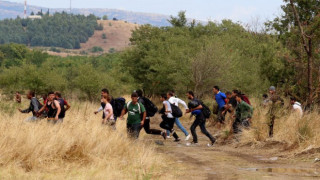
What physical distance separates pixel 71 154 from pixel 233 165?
3.36 meters

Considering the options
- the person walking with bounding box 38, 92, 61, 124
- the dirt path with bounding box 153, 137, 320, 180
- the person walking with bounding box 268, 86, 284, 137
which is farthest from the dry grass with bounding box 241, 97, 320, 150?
the person walking with bounding box 38, 92, 61, 124

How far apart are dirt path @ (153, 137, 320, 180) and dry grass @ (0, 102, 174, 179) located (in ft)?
2.40

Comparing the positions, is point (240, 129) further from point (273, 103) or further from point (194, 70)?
point (194, 70)

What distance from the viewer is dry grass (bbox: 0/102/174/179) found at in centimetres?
1003

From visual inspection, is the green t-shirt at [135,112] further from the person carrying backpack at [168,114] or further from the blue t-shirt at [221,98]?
the blue t-shirt at [221,98]

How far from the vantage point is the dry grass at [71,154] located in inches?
395

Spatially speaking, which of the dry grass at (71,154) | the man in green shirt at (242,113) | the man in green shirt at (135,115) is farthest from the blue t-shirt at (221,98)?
the dry grass at (71,154)

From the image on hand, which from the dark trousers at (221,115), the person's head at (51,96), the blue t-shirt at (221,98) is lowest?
the dark trousers at (221,115)

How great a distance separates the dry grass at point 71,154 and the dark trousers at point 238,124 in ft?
14.2

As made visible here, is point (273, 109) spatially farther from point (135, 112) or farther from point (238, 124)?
point (135, 112)

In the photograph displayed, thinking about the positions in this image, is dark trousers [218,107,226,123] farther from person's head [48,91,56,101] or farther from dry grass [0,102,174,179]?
dry grass [0,102,174,179]

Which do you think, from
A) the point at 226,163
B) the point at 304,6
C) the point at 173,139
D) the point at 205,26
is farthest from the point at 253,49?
the point at 226,163

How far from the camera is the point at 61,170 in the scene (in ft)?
34.1

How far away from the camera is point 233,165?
1198 centimetres
